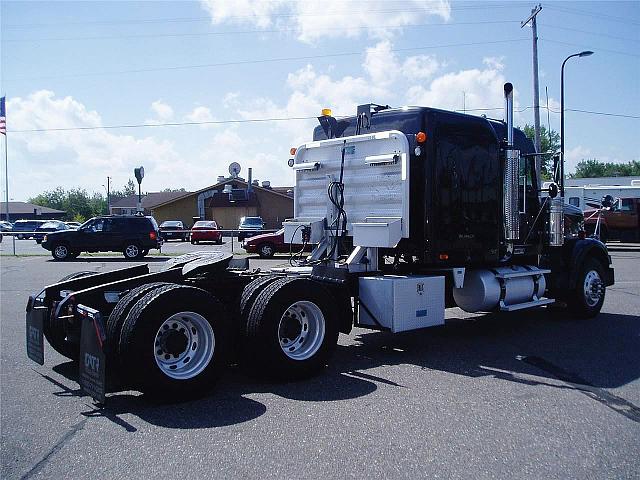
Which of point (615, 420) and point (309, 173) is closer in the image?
point (615, 420)

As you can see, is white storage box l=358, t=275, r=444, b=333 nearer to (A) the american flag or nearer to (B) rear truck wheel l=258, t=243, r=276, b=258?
(B) rear truck wheel l=258, t=243, r=276, b=258

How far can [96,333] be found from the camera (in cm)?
540

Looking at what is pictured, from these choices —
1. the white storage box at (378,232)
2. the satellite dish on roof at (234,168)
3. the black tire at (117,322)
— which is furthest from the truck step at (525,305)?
the satellite dish on roof at (234,168)

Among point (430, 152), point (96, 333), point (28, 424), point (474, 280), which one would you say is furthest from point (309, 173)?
point (28, 424)

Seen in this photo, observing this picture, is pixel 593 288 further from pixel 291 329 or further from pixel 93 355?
pixel 93 355

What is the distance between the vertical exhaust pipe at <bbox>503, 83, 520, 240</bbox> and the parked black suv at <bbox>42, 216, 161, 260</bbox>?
2057 cm

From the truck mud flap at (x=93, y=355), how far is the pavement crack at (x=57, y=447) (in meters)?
0.27

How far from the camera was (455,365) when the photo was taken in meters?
7.30

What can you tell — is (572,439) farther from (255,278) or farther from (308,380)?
(255,278)

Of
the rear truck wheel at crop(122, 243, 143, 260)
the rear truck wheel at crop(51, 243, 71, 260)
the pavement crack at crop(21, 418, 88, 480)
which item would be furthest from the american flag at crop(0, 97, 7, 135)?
Result: the pavement crack at crop(21, 418, 88, 480)

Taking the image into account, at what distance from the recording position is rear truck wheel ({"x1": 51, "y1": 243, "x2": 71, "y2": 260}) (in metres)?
26.7

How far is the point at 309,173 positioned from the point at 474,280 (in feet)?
9.35

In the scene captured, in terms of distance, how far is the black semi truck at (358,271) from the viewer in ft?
19.1

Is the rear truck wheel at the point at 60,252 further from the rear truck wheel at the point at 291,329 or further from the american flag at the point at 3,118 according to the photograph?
the rear truck wheel at the point at 291,329
